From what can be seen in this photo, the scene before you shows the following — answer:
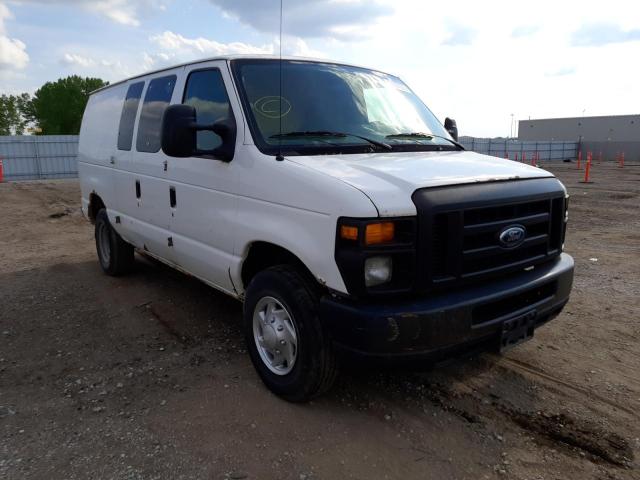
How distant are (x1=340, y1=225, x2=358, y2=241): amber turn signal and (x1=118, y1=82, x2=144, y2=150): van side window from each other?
330 cm

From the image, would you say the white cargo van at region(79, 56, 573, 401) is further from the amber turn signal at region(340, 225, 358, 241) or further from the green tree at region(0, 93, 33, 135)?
the green tree at region(0, 93, 33, 135)

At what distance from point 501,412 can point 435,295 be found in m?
0.97

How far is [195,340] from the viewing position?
4.38 meters

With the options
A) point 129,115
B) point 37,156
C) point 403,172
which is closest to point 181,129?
point 403,172

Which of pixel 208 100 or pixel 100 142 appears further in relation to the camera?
pixel 100 142

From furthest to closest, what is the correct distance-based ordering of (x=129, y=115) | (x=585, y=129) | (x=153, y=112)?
(x=585, y=129), (x=129, y=115), (x=153, y=112)

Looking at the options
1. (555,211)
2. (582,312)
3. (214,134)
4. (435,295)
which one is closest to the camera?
(435,295)

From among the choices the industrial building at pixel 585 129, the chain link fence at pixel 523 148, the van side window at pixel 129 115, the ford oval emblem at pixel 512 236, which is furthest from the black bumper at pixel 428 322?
the industrial building at pixel 585 129

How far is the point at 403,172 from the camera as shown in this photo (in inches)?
117

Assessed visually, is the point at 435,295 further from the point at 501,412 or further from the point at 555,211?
the point at 555,211

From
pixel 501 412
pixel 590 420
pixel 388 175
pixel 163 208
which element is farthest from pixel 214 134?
pixel 590 420

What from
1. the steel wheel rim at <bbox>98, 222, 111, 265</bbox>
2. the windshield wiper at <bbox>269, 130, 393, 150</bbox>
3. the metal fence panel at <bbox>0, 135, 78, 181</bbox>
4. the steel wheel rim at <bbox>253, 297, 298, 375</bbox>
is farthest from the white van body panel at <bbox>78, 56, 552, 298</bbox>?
the metal fence panel at <bbox>0, 135, 78, 181</bbox>

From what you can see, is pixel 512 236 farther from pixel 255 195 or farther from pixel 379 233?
pixel 255 195

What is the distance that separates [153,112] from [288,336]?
8.92 ft
